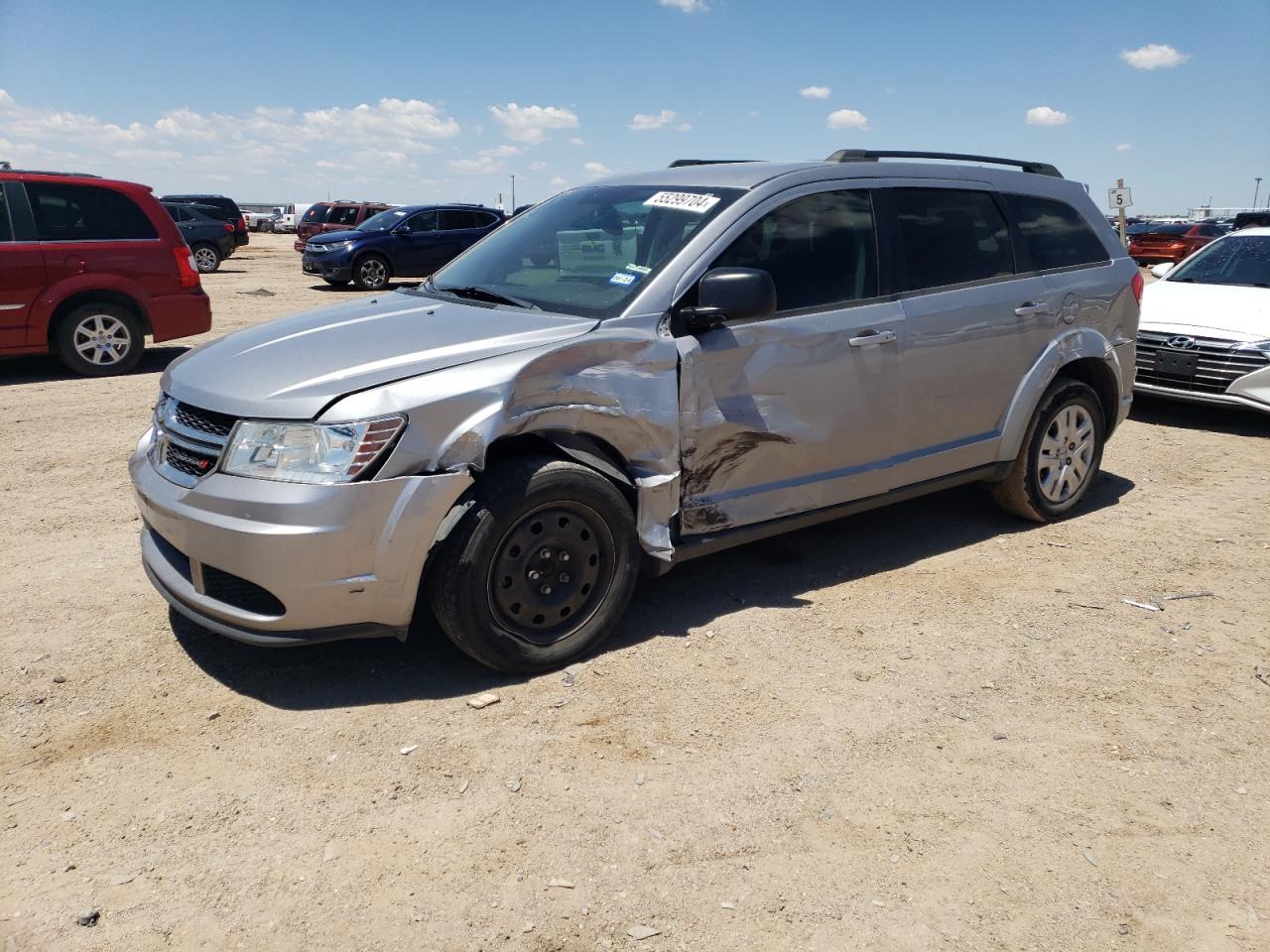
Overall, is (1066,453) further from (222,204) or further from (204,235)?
(222,204)

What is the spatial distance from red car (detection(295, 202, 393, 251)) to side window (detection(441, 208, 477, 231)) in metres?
8.56

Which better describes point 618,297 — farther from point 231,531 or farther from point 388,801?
point 388,801

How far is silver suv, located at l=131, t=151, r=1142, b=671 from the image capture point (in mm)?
3279

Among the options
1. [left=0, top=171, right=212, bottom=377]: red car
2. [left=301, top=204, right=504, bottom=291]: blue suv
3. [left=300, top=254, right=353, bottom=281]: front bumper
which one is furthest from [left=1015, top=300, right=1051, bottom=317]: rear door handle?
[left=300, top=254, right=353, bottom=281]: front bumper

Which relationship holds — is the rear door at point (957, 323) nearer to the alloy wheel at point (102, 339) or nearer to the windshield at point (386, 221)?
the alloy wheel at point (102, 339)

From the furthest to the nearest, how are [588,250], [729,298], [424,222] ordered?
[424,222], [588,250], [729,298]

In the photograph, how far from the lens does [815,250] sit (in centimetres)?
432

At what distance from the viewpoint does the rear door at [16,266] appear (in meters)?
8.99

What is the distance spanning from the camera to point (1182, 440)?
25.4ft

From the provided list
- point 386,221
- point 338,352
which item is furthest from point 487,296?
point 386,221

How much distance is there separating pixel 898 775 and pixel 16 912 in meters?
2.44

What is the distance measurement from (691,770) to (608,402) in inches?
51.8

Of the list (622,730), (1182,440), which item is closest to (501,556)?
(622,730)

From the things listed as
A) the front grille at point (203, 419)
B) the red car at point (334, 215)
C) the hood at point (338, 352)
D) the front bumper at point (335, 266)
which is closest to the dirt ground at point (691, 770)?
the front grille at point (203, 419)
